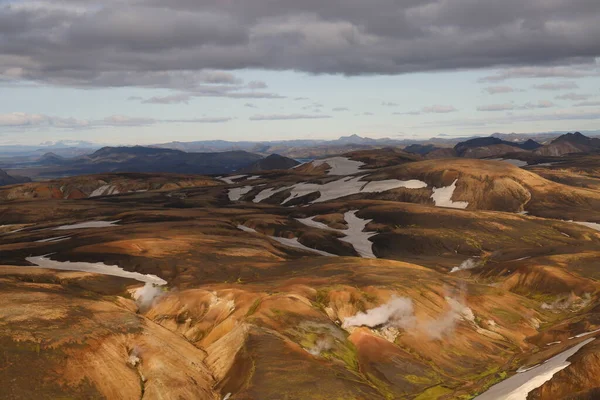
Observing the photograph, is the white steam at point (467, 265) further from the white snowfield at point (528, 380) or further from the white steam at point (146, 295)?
the white steam at point (146, 295)

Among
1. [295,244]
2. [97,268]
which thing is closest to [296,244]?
[295,244]

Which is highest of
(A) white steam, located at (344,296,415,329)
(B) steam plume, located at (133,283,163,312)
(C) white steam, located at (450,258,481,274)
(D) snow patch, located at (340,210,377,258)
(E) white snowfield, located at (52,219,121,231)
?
(E) white snowfield, located at (52,219,121,231)

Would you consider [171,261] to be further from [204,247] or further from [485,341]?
[485,341]

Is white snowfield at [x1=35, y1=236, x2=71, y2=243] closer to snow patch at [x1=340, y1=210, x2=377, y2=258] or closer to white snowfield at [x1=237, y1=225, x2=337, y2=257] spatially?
white snowfield at [x1=237, y1=225, x2=337, y2=257]

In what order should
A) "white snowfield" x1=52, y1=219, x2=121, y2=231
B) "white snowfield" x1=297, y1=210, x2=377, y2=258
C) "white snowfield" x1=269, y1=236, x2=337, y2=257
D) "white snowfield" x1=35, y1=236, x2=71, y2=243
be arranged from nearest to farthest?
1. "white snowfield" x1=35, y1=236, x2=71, y2=243
2. "white snowfield" x1=269, y1=236, x2=337, y2=257
3. "white snowfield" x1=297, y1=210, x2=377, y2=258
4. "white snowfield" x1=52, y1=219, x2=121, y2=231

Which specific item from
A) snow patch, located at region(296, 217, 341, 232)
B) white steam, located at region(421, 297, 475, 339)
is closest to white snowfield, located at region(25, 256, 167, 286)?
white steam, located at region(421, 297, 475, 339)
